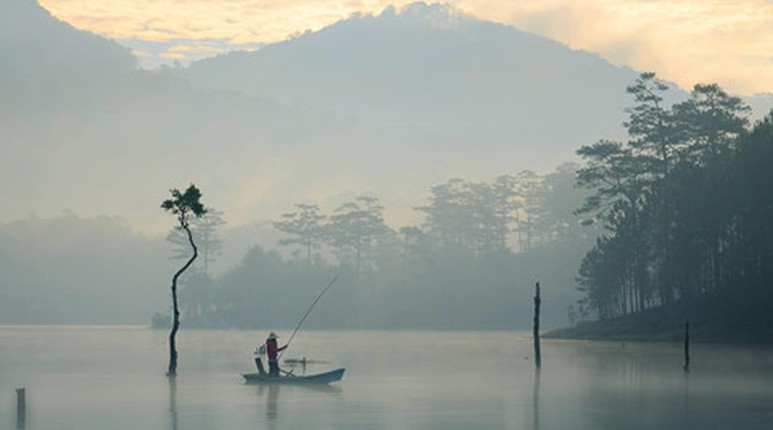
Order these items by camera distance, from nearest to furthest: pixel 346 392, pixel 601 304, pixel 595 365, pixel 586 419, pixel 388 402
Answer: pixel 586 419 → pixel 388 402 → pixel 346 392 → pixel 595 365 → pixel 601 304

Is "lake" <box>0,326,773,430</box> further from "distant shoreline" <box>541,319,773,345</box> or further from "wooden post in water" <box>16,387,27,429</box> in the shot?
"distant shoreline" <box>541,319,773,345</box>

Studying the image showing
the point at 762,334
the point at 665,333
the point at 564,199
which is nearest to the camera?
the point at 762,334

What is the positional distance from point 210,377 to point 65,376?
24.1ft

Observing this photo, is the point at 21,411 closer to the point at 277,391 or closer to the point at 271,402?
the point at 271,402

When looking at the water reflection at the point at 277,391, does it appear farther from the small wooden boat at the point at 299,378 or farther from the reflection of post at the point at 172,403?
the reflection of post at the point at 172,403

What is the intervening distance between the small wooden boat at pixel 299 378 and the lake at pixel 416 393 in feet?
3.33

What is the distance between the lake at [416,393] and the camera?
44.6 m

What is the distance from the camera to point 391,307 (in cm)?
19362

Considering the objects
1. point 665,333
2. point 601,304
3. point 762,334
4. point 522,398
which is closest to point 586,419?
point 522,398

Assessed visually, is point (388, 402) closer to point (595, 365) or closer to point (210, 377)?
point (210, 377)

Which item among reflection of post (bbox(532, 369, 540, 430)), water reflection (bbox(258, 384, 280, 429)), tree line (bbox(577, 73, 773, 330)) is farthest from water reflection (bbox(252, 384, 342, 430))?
tree line (bbox(577, 73, 773, 330))

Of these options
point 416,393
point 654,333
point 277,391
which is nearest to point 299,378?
point 277,391

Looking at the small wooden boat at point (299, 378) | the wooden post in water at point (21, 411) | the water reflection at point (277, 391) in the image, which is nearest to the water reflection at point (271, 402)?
the water reflection at point (277, 391)

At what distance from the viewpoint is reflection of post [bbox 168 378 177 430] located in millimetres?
43809
